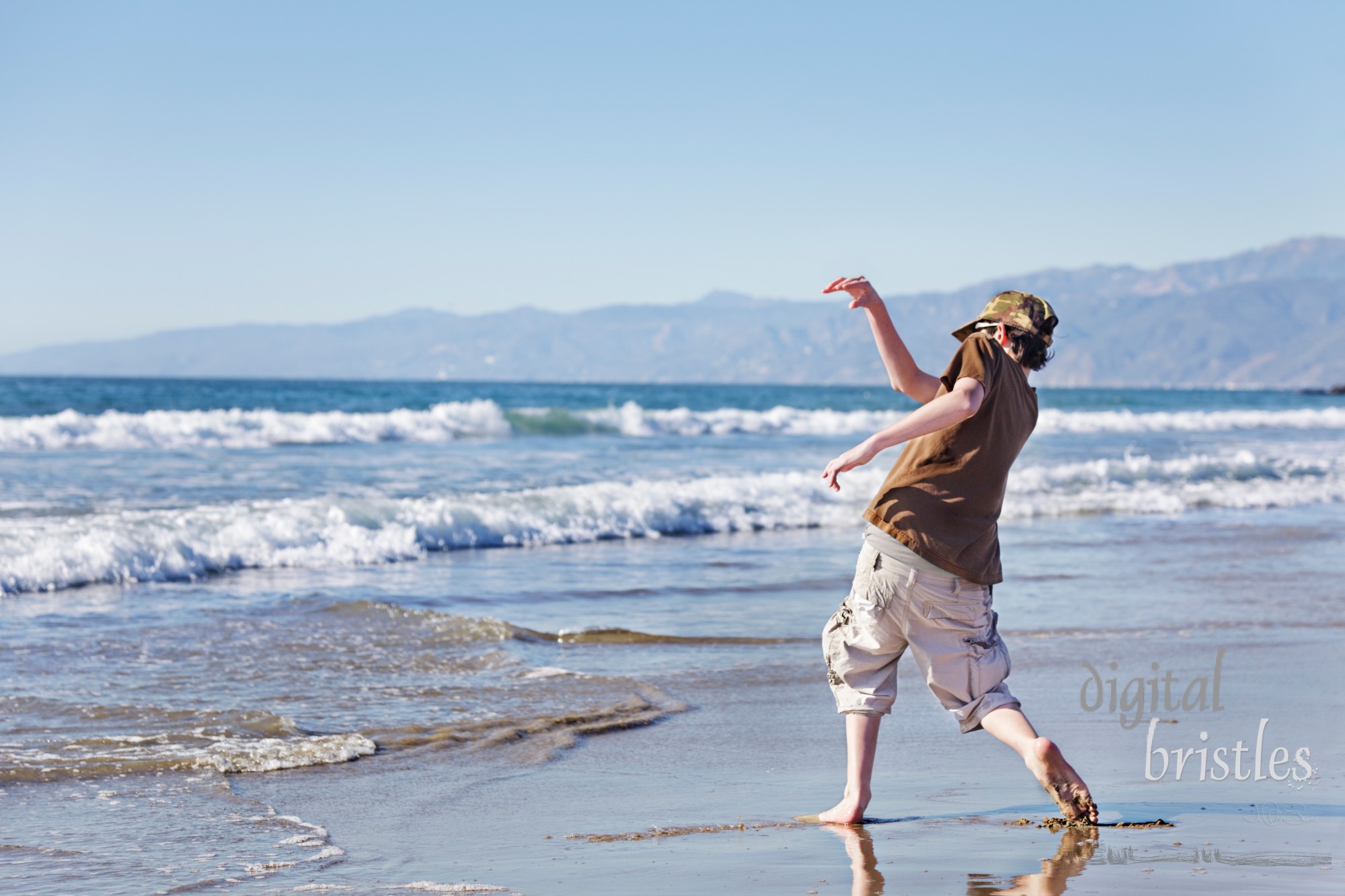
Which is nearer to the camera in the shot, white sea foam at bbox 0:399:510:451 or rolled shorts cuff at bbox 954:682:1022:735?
rolled shorts cuff at bbox 954:682:1022:735

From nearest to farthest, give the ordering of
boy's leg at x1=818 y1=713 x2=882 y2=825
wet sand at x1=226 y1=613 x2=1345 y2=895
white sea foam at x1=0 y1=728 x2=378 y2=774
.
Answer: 1. wet sand at x1=226 y1=613 x2=1345 y2=895
2. boy's leg at x1=818 y1=713 x2=882 y2=825
3. white sea foam at x1=0 y1=728 x2=378 y2=774

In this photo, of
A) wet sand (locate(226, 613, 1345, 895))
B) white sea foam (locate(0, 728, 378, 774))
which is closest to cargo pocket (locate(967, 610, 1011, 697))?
wet sand (locate(226, 613, 1345, 895))

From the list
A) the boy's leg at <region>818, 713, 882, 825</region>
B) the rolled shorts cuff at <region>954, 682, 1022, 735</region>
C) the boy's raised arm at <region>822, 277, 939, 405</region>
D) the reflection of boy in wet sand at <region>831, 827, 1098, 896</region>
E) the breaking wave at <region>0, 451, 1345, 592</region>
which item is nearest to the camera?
the reflection of boy in wet sand at <region>831, 827, 1098, 896</region>

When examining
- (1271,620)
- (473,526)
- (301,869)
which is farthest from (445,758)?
(473,526)

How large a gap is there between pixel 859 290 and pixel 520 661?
3.90 m

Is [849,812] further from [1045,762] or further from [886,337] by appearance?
[886,337]

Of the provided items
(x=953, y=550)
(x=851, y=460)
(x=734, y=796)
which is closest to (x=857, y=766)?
(x=734, y=796)

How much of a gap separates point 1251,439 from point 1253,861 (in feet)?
110

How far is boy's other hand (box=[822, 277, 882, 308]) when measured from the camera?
10.8ft

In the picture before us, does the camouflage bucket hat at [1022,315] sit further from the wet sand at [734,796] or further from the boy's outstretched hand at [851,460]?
the wet sand at [734,796]

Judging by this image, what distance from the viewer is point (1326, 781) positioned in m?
4.09

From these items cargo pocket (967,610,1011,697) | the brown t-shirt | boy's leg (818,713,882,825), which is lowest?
boy's leg (818,713,882,825)

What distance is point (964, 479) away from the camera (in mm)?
3379

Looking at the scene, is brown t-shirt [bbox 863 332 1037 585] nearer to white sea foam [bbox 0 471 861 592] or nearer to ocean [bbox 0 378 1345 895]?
ocean [bbox 0 378 1345 895]
